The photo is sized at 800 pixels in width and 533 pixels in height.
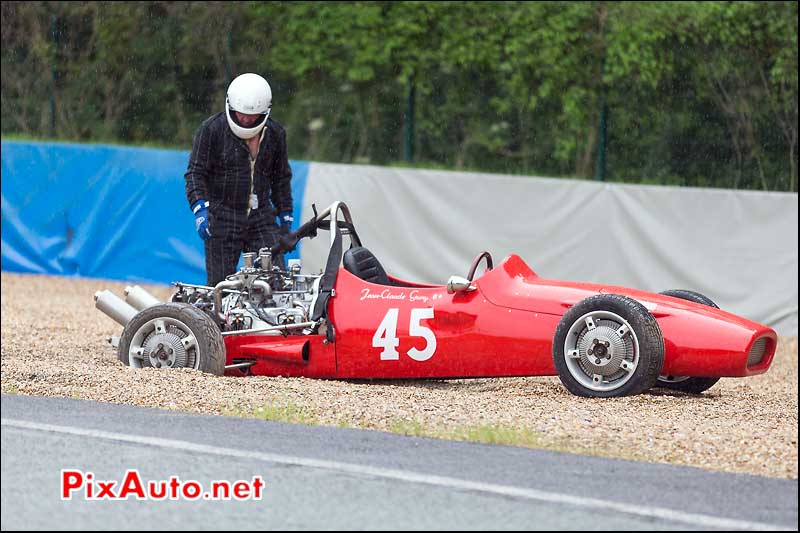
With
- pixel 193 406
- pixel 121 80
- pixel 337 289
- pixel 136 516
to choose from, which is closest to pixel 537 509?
pixel 136 516

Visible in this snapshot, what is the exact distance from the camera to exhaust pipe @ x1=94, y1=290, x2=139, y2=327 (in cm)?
1051

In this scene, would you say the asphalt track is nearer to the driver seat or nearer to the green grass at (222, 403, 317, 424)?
Result: the green grass at (222, 403, 317, 424)

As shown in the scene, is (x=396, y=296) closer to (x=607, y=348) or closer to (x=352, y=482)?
(x=607, y=348)

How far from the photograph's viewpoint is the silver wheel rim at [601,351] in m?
8.68

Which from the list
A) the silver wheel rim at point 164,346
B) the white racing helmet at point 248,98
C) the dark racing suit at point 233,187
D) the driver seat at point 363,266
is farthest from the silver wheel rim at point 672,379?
the white racing helmet at point 248,98

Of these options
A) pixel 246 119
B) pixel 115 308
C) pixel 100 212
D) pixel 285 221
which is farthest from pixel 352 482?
pixel 100 212

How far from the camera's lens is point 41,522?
572 cm

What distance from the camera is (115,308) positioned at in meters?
10.6

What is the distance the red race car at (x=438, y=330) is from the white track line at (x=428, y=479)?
7.37ft

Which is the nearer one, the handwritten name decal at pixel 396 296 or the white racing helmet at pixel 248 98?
the handwritten name decal at pixel 396 296

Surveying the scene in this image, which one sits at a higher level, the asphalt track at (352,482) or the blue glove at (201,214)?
the blue glove at (201,214)

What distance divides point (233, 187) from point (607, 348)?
3365mm

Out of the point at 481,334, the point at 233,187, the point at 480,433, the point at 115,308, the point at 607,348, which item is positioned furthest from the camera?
the point at 233,187

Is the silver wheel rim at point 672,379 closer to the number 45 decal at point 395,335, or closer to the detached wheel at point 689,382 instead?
the detached wheel at point 689,382
